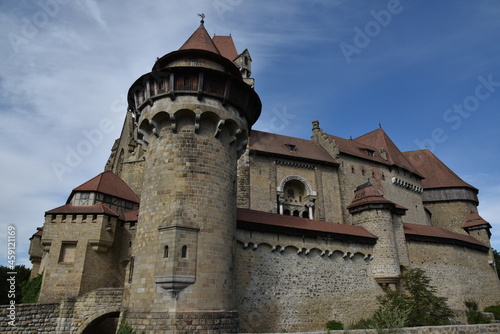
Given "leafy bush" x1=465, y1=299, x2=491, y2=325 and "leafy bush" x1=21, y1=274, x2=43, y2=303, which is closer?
"leafy bush" x1=21, y1=274, x2=43, y2=303

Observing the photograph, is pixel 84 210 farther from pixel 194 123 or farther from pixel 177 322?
pixel 177 322

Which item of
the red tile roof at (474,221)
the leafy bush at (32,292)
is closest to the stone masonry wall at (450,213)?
the red tile roof at (474,221)

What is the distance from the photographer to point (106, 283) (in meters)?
19.4

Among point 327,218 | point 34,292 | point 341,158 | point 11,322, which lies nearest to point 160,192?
point 11,322

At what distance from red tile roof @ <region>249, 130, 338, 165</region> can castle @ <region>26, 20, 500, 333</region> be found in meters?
0.20

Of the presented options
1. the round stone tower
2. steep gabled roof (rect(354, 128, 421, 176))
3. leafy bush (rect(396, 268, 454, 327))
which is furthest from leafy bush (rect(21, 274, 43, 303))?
steep gabled roof (rect(354, 128, 421, 176))

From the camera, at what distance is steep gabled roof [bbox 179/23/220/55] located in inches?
579

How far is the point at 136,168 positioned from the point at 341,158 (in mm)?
18575

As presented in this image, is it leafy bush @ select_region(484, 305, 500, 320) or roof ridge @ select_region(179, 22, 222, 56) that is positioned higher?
roof ridge @ select_region(179, 22, 222, 56)

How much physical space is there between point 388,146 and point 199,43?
98.9 ft

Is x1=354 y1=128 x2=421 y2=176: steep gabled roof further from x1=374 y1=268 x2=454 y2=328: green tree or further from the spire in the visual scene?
the spire

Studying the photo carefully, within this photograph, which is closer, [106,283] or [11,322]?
[11,322]

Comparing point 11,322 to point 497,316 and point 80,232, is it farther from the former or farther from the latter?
point 497,316

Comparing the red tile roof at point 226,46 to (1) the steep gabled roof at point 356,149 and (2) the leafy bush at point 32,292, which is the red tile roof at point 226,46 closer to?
(1) the steep gabled roof at point 356,149
